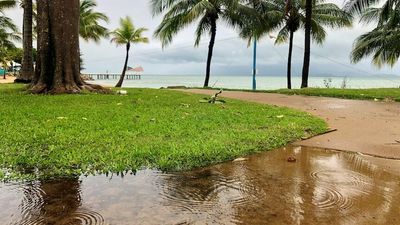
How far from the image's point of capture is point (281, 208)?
8.19 feet

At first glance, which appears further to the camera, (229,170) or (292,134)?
(292,134)

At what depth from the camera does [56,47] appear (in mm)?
9789

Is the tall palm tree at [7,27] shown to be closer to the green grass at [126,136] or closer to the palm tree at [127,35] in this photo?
the palm tree at [127,35]

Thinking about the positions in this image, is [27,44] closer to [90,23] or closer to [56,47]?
[56,47]

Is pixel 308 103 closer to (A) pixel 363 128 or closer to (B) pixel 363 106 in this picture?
(B) pixel 363 106

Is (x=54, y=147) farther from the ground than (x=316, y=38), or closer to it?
closer to it

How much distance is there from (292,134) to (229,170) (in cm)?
201

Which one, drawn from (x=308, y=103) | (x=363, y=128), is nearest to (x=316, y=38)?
(x=308, y=103)

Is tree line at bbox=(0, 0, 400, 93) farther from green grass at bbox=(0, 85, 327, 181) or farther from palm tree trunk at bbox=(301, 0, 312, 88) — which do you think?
green grass at bbox=(0, 85, 327, 181)

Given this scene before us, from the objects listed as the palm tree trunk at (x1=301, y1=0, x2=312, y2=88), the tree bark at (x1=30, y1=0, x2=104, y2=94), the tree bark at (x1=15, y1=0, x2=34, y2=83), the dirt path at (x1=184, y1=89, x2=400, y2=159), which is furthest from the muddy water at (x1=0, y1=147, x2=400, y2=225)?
the tree bark at (x1=15, y1=0, x2=34, y2=83)

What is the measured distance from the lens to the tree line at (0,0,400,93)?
9836mm

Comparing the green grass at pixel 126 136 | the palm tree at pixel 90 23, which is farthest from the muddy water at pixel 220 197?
the palm tree at pixel 90 23

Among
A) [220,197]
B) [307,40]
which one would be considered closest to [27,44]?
[307,40]

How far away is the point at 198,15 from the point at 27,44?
27.9ft
